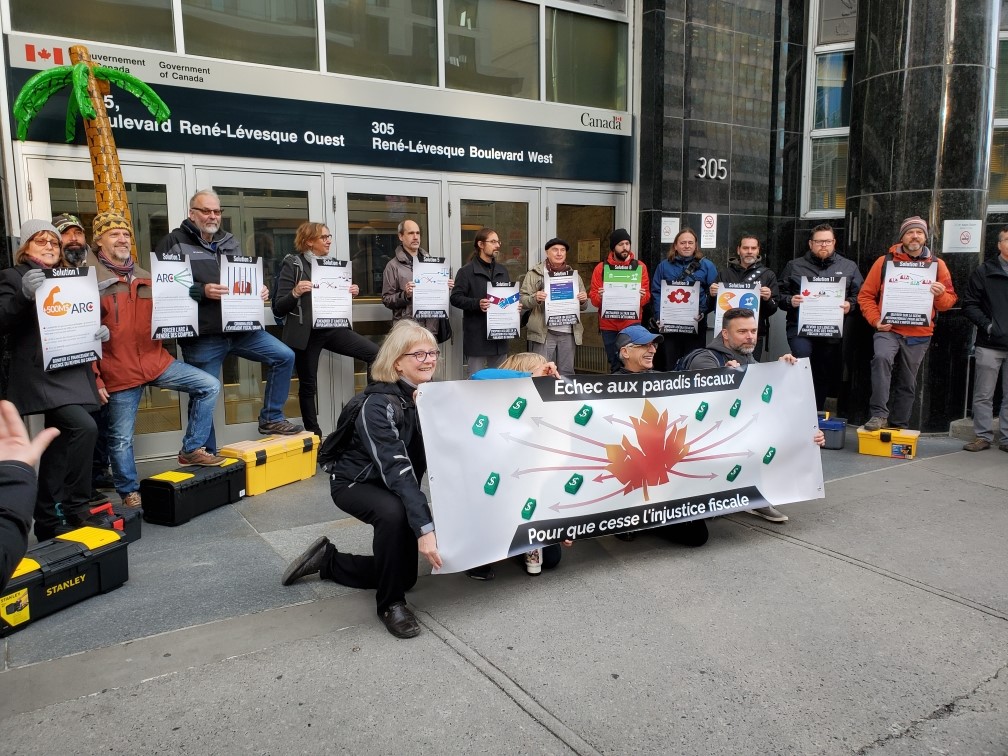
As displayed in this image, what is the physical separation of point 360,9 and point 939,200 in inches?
242

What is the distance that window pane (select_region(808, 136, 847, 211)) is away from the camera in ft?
33.5

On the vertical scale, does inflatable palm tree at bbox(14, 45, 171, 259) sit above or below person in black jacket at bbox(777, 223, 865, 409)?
above

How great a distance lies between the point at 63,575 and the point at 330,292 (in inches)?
133

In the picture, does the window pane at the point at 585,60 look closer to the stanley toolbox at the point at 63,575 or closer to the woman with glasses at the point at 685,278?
the woman with glasses at the point at 685,278

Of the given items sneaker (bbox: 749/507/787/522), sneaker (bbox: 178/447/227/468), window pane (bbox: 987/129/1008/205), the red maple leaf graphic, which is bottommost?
sneaker (bbox: 749/507/787/522)

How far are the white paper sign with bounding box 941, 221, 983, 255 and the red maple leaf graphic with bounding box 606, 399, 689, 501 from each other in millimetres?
5101

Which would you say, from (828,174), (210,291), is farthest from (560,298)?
(828,174)

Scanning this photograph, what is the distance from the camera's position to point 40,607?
3779 mm

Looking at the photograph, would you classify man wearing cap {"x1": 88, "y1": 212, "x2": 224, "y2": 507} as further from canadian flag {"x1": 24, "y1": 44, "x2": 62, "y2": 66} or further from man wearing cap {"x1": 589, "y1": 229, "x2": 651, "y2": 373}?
man wearing cap {"x1": 589, "y1": 229, "x2": 651, "y2": 373}

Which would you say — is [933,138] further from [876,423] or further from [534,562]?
[534,562]

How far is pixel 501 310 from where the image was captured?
7402mm

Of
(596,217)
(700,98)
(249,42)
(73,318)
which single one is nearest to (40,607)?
(73,318)

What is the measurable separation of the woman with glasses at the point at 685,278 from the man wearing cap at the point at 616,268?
192 millimetres

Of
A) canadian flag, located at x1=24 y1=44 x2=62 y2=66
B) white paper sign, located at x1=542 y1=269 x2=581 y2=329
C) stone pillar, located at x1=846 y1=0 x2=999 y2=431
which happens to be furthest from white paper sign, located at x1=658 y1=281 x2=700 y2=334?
canadian flag, located at x1=24 y1=44 x2=62 y2=66
